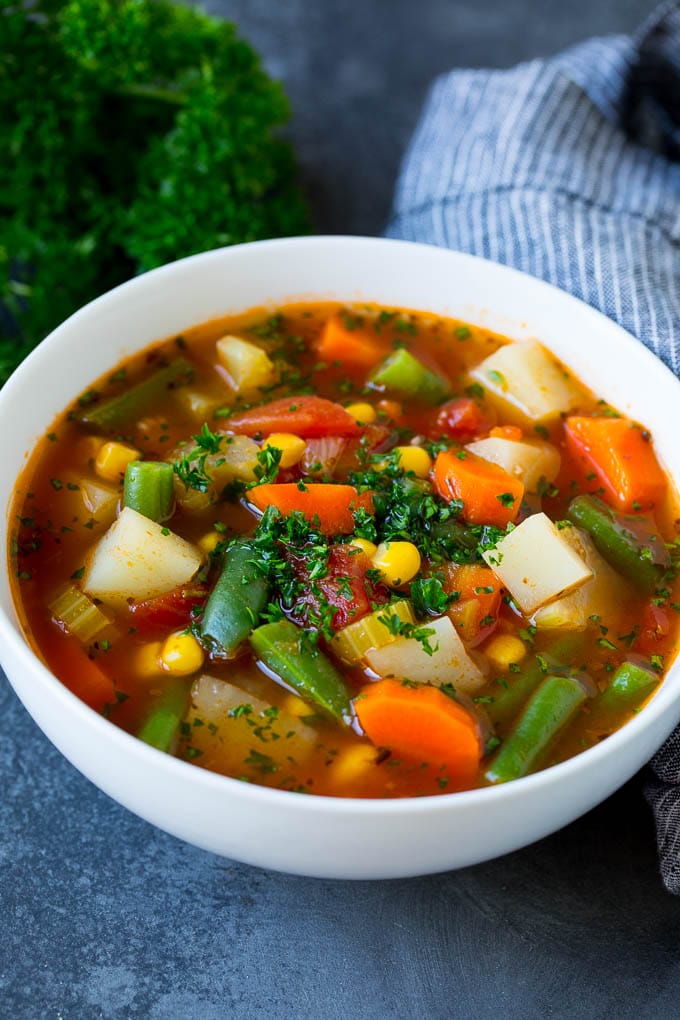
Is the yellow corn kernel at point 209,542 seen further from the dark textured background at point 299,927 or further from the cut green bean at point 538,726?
the cut green bean at point 538,726

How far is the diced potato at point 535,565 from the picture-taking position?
10.8ft

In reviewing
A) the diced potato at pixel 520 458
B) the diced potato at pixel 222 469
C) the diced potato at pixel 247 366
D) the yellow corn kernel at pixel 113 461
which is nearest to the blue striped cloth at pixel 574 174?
the diced potato at pixel 520 458

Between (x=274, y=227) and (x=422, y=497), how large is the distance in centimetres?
205

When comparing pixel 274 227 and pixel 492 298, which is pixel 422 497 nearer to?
pixel 492 298

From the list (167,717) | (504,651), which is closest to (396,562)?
(504,651)

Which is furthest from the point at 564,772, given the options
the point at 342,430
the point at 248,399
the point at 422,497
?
the point at 248,399

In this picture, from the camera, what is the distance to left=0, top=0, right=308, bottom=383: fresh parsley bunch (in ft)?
15.6

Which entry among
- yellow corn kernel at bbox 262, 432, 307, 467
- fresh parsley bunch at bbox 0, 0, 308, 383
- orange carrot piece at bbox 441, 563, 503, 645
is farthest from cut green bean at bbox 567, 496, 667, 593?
fresh parsley bunch at bbox 0, 0, 308, 383

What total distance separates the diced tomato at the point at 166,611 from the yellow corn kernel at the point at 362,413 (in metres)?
0.89

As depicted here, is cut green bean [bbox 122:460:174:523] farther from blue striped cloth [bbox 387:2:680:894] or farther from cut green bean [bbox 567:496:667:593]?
blue striped cloth [bbox 387:2:680:894]

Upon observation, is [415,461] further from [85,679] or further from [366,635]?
[85,679]

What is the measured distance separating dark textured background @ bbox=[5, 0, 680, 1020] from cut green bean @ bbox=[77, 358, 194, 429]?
1.01m

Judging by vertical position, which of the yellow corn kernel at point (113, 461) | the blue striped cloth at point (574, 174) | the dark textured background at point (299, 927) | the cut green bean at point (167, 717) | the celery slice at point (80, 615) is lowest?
the dark textured background at point (299, 927)

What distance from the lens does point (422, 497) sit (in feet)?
11.5
